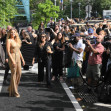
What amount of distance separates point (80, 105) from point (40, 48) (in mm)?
3322

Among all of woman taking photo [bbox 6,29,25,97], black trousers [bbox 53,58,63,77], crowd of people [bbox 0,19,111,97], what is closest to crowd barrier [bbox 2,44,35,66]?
crowd of people [bbox 0,19,111,97]

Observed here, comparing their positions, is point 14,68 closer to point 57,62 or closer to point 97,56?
point 97,56

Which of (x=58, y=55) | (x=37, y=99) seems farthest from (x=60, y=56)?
(x=37, y=99)

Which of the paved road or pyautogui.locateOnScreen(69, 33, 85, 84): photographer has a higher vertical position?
pyautogui.locateOnScreen(69, 33, 85, 84): photographer

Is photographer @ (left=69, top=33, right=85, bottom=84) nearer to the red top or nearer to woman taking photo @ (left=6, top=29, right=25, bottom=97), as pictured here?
the red top

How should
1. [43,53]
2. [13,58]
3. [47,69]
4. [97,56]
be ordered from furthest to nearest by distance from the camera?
[43,53]
[47,69]
[97,56]
[13,58]

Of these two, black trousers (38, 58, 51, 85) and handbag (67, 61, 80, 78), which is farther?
handbag (67, 61, 80, 78)

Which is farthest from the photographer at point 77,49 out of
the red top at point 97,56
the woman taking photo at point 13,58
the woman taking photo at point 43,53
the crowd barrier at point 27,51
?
the crowd barrier at point 27,51

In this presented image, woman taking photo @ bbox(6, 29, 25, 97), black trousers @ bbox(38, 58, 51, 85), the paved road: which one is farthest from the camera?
black trousers @ bbox(38, 58, 51, 85)

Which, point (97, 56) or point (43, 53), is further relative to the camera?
point (43, 53)

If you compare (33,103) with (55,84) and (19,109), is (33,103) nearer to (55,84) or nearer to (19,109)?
(19,109)

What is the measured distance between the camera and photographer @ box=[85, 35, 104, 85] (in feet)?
31.9

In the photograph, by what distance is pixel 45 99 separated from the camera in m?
8.99

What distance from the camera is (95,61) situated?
9836 millimetres
